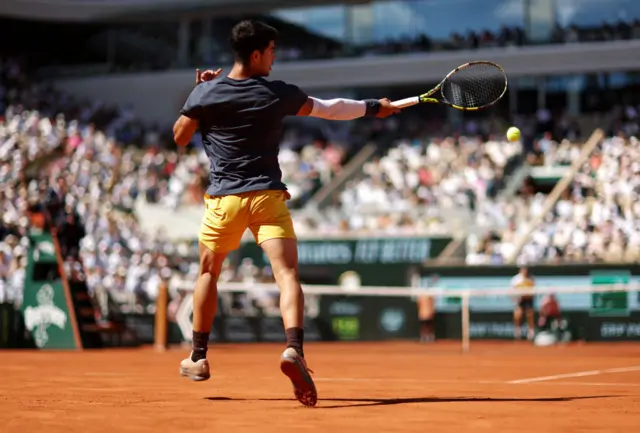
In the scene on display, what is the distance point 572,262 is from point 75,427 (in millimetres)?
17586

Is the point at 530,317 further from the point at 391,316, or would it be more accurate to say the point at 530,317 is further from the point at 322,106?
the point at 322,106

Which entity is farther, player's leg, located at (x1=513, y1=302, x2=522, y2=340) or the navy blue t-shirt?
player's leg, located at (x1=513, y1=302, x2=522, y2=340)

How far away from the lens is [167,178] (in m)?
31.4

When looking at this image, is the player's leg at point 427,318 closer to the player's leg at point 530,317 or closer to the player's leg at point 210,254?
the player's leg at point 530,317

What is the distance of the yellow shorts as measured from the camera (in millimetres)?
6730

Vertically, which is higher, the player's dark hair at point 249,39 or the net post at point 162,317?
the player's dark hair at point 249,39

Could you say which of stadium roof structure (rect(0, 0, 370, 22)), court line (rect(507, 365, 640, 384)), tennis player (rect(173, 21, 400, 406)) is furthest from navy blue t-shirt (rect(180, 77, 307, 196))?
stadium roof structure (rect(0, 0, 370, 22))

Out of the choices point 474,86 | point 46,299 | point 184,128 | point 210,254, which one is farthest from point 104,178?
point 184,128

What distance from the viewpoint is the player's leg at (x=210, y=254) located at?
6781 mm

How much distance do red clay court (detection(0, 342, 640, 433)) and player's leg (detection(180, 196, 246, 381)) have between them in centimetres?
22

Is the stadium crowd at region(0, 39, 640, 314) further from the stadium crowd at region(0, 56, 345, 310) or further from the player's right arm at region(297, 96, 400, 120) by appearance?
the player's right arm at region(297, 96, 400, 120)

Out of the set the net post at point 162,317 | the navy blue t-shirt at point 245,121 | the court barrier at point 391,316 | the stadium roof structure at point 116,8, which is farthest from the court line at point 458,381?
the stadium roof structure at point 116,8

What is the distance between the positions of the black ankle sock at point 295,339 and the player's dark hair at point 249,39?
1.60 metres

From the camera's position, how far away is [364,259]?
1010 inches
